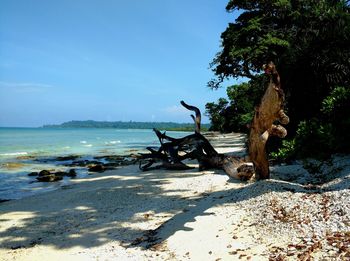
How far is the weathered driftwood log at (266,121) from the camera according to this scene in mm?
6996

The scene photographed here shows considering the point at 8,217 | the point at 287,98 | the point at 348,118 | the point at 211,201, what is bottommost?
the point at 8,217

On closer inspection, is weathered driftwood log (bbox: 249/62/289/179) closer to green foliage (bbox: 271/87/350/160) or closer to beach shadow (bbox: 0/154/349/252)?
beach shadow (bbox: 0/154/349/252)

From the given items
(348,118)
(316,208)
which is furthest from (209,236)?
(348,118)

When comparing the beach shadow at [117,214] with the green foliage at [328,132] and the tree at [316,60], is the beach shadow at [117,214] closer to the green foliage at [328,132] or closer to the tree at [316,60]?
the green foliage at [328,132]

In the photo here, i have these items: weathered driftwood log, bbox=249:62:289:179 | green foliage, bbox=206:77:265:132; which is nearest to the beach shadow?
weathered driftwood log, bbox=249:62:289:179

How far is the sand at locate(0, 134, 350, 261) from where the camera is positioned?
5.12 meters

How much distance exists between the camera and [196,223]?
6355 millimetres

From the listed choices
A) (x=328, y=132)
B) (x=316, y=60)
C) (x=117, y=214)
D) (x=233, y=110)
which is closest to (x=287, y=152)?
(x=328, y=132)

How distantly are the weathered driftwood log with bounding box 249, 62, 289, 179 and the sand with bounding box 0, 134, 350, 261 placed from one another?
36.4 inches

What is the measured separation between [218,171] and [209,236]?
6.91 meters

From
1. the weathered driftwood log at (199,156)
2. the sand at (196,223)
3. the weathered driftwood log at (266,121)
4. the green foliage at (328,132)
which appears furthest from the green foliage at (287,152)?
the weathered driftwood log at (266,121)

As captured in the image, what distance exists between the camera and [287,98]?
13.1m

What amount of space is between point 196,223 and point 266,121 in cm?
301

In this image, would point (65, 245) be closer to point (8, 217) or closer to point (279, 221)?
point (8, 217)
